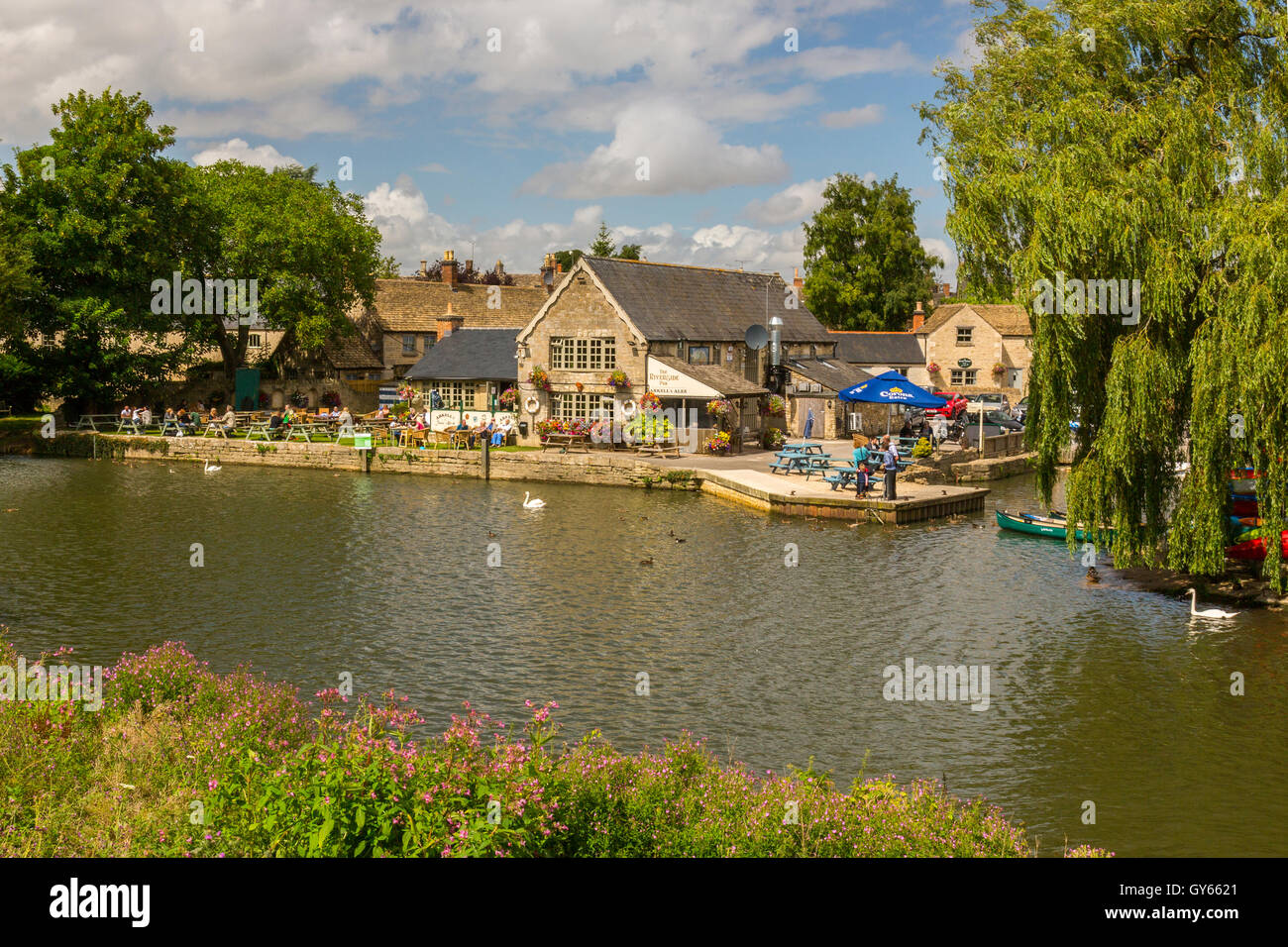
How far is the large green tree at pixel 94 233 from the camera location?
49656 mm

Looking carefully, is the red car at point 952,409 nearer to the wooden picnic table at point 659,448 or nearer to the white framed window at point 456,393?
the wooden picnic table at point 659,448

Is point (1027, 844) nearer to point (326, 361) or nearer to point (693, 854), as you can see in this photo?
point (693, 854)

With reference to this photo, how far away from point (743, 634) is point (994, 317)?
55.5 metres

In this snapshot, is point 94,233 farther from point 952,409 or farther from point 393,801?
point 393,801

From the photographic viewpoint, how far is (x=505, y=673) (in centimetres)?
1853

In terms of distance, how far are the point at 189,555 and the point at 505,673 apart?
13.3m

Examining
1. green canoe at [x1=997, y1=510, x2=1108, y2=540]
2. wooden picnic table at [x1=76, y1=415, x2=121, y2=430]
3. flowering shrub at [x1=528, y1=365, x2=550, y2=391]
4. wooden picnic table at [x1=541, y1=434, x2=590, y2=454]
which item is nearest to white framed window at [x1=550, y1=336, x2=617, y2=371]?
flowering shrub at [x1=528, y1=365, x2=550, y2=391]

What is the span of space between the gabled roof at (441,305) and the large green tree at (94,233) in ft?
52.6

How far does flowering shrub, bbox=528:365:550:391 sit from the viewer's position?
157 ft

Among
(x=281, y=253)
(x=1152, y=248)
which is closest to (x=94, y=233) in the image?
(x=281, y=253)

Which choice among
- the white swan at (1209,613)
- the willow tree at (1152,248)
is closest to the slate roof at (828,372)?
the willow tree at (1152,248)
